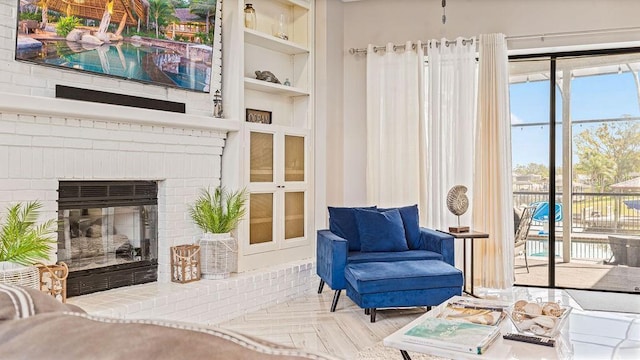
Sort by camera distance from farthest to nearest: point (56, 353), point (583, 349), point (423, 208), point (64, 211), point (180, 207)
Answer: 1. point (423, 208)
2. point (180, 207)
3. point (64, 211)
4. point (583, 349)
5. point (56, 353)

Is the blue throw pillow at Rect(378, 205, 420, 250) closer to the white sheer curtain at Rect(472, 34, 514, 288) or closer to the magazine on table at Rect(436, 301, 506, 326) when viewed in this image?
the white sheer curtain at Rect(472, 34, 514, 288)

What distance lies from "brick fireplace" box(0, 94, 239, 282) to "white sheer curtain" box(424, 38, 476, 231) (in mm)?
1934

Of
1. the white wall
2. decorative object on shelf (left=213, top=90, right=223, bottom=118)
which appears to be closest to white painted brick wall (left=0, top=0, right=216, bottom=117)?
decorative object on shelf (left=213, top=90, right=223, bottom=118)

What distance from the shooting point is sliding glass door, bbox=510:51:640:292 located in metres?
4.89

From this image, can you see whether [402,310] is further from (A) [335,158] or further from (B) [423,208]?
(A) [335,158]

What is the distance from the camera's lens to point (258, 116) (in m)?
4.72

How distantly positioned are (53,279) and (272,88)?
2.43 m

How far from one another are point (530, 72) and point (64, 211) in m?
4.24

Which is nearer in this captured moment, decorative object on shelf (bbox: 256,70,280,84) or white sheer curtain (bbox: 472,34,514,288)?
decorative object on shelf (bbox: 256,70,280,84)

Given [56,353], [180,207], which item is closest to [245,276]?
[180,207]

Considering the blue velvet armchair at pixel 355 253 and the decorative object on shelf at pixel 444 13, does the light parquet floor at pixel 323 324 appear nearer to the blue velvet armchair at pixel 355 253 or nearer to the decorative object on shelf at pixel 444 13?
the blue velvet armchair at pixel 355 253

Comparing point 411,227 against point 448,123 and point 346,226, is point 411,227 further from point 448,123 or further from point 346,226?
point 448,123

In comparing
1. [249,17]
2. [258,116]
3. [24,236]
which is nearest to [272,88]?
[258,116]

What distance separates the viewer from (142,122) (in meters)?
3.58
